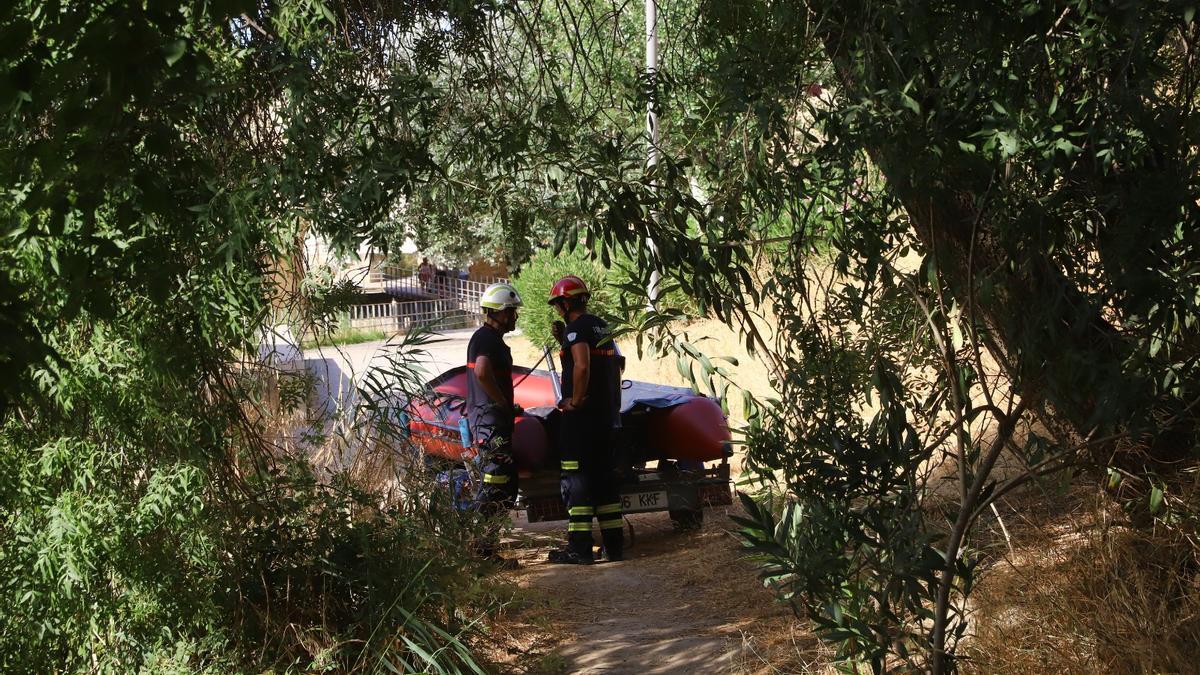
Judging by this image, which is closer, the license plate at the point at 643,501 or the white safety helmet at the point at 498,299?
the white safety helmet at the point at 498,299

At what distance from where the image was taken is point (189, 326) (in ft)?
17.2

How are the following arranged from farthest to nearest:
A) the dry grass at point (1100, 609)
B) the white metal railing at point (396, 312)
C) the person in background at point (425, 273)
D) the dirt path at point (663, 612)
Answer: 1. the white metal railing at point (396, 312)
2. the person in background at point (425, 273)
3. the dirt path at point (663, 612)
4. the dry grass at point (1100, 609)

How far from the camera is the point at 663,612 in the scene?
7406 millimetres

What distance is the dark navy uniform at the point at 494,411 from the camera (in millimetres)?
8477

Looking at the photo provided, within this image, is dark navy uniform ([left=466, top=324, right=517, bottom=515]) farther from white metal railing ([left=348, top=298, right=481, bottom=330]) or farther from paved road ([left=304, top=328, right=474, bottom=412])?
white metal railing ([left=348, top=298, right=481, bottom=330])

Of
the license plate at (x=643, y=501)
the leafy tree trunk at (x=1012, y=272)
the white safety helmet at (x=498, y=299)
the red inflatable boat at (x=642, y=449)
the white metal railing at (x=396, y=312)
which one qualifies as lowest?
the license plate at (x=643, y=501)

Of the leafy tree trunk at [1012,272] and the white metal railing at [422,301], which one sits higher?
the white metal railing at [422,301]

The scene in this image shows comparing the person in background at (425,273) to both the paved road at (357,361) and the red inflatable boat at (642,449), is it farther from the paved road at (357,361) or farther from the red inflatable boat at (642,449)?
the red inflatable boat at (642,449)

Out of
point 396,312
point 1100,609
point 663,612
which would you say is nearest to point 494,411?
point 663,612

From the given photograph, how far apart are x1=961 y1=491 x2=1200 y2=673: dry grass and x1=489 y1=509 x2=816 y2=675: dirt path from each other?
3.36 ft

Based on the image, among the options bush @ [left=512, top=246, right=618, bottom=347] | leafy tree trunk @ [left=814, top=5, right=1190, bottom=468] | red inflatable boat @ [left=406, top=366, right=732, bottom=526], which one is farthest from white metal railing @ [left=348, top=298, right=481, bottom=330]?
leafy tree trunk @ [left=814, top=5, right=1190, bottom=468]

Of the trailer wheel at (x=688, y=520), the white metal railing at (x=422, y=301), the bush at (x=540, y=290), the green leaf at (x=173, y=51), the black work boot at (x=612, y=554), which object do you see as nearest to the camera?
the green leaf at (x=173, y=51)

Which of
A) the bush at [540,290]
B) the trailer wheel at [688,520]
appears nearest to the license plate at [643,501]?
the trailer wheel at [688,520]

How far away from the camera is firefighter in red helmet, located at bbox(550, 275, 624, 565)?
8.44 meters
